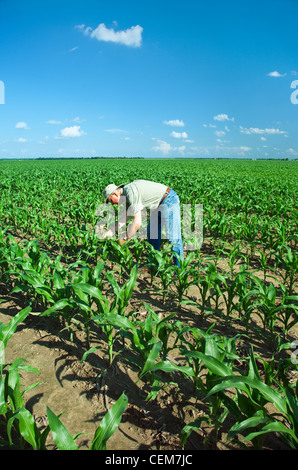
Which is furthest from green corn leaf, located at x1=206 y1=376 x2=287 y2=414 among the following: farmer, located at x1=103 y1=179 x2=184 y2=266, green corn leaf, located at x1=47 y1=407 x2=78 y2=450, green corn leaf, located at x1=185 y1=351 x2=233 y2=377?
farmer, located at x1=103 y1=179 x2=184 y2=266

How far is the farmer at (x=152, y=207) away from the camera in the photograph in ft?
11.3

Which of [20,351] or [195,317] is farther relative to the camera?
[195,317]

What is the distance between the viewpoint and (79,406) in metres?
1.69

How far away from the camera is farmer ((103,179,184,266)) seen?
3.45 metres

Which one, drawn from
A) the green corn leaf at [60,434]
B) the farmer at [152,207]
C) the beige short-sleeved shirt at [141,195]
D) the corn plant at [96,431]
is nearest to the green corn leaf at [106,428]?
the corn plant at [96,431]

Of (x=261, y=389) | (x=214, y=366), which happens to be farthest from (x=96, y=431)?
(x=261, y=389)

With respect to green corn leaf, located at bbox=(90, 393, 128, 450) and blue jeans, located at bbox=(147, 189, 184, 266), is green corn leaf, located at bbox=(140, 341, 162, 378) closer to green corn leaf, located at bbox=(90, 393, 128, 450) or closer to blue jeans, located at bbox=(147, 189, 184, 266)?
green corn leaf, located at bbox=(90, 393, 128, 450)

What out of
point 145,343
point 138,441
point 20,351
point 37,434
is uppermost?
point 145,343

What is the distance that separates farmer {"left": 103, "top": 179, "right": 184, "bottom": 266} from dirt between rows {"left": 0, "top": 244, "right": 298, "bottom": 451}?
150 centimetres

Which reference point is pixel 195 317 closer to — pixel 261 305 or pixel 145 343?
pixel 261 305

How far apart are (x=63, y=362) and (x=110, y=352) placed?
0.43 m

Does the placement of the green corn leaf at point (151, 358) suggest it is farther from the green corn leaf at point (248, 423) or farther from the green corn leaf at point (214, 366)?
the green corn leaf at point (248, 423)

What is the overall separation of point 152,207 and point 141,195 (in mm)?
313
